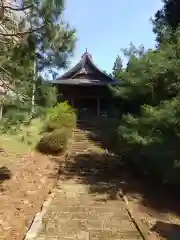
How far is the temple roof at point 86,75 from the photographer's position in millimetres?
25847

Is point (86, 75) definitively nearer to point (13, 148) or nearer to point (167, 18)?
point (167, 18)

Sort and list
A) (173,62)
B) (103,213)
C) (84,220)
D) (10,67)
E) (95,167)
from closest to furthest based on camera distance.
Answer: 1. (84,220)
2. (103,213)
3. (10,67)
4. (173,62)
5. (95,167)

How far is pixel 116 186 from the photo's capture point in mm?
10812

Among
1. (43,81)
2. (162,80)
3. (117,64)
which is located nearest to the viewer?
(43,81)

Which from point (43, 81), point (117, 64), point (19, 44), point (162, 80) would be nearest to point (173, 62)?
point (162, 80)

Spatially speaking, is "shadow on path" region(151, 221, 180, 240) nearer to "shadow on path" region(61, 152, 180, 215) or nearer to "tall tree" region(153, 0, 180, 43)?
"shadow on path" region(61, 152, 180, 215)

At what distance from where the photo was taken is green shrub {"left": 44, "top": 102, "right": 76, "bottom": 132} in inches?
657

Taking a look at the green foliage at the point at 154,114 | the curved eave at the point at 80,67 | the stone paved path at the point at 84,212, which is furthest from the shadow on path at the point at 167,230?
the curved eave at the point at 80,67

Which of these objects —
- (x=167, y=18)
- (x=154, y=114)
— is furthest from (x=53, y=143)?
(x=167, y=18)

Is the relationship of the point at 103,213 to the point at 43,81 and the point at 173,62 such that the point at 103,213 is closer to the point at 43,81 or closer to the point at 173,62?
the point at 43,81

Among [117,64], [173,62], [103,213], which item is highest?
[117,64]

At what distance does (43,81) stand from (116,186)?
3.99 metres

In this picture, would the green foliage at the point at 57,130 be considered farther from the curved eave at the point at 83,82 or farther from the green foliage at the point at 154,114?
the curved eave at the point at 83,82

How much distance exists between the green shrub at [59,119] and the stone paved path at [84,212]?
4.17 m
